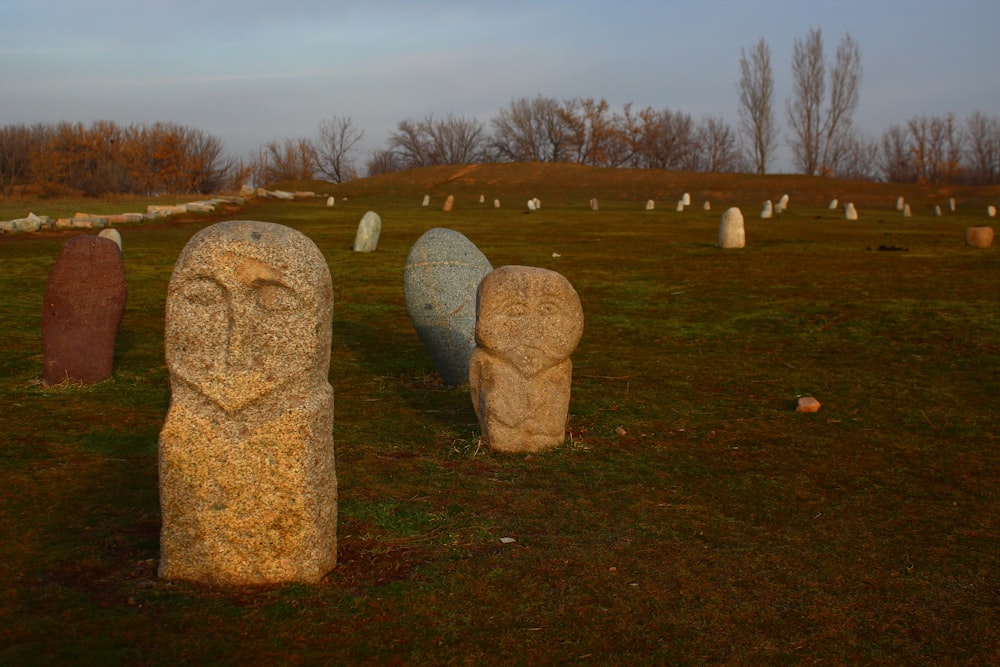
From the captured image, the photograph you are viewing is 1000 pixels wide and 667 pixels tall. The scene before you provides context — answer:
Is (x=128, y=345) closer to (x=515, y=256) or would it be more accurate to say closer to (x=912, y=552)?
(x=912, y=552)

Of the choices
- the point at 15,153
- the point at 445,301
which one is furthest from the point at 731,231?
the point at 15,153

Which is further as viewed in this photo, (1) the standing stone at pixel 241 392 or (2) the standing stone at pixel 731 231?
(2) the standing stone at pixel 731 231

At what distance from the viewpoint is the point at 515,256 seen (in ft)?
77.4

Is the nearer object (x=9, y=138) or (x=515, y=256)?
(x=515, y=256)

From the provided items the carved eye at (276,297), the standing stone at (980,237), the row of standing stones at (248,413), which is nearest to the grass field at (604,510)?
the row of standing stones at (248,413)

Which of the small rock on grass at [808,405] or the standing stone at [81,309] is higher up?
the standing stone at [81,309]

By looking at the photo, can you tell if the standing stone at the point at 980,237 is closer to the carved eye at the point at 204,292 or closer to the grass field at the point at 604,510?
the grass field at the point at 604,510

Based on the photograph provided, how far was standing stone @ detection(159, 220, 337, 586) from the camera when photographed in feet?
15.4

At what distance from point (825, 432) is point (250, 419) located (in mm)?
5954

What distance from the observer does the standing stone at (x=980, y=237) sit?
80.8ft

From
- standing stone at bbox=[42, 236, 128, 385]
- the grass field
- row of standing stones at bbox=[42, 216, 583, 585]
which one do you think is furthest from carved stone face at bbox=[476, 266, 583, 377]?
standing stone at bbox=[42, 236, 128, 385]

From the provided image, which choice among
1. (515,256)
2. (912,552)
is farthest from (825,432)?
(515,256)

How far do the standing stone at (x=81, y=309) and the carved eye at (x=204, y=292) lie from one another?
551cm

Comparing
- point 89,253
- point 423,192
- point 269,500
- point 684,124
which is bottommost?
point 269,500
